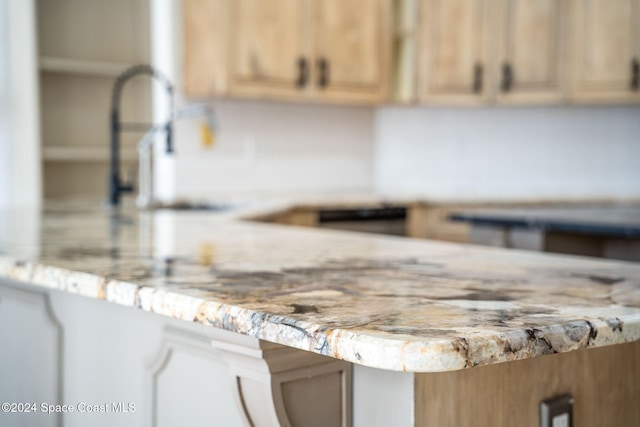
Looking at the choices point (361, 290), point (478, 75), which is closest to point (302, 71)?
point (478, 75)

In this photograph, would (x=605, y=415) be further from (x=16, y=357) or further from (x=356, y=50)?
(x=356, y=50)

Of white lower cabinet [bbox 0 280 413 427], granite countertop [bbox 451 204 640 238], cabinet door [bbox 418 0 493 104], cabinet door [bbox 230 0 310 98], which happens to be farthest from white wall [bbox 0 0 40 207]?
white lower cabinet [bbox 0 280 413 427]

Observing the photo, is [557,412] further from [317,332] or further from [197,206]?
[197,206]

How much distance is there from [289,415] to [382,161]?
4121 mm

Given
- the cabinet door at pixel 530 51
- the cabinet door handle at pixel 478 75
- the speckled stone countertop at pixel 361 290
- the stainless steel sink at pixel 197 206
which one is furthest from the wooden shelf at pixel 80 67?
the speckled stone countertop at pixel 361 290

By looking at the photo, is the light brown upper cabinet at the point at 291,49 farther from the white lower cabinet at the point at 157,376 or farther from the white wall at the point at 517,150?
the white lower cabinet at the point at 157,376

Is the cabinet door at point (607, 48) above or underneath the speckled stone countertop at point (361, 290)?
above

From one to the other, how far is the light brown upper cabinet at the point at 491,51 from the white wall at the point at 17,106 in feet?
6.90

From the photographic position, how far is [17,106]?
3941mm

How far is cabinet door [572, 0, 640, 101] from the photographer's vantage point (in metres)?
4.08

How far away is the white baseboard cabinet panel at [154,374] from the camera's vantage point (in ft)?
2.80

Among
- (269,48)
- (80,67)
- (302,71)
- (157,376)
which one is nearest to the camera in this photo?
(157,376)

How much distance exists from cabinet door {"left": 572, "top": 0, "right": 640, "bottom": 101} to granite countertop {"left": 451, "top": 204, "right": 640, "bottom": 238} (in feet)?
3.25

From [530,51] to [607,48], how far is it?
41 cm
